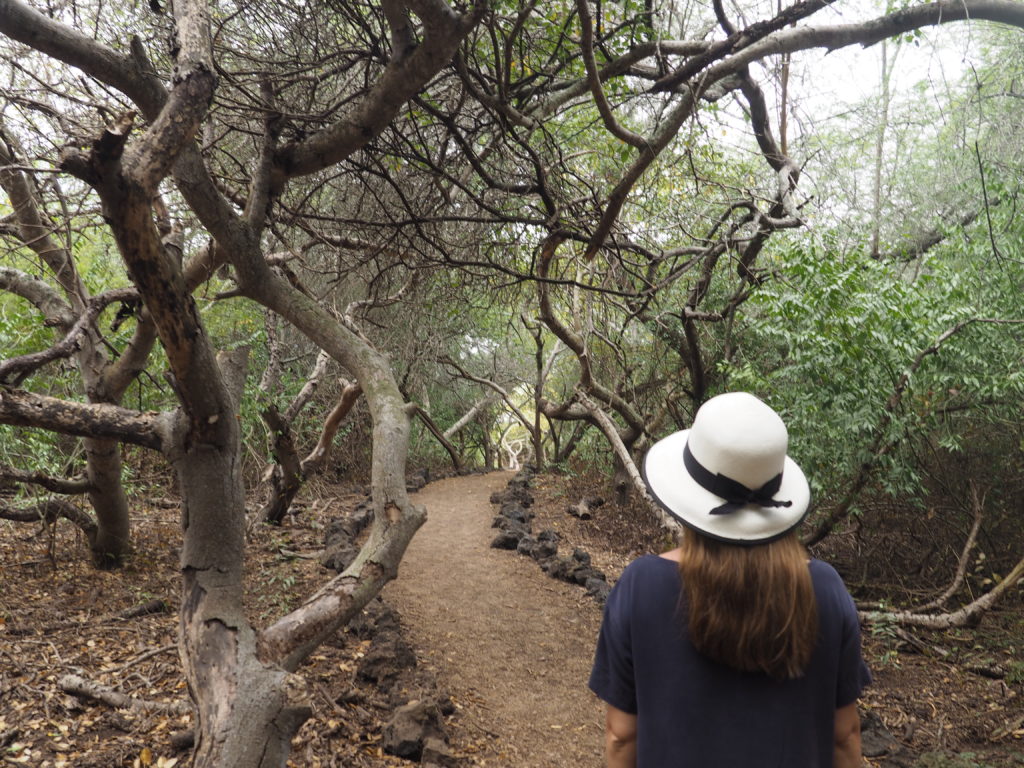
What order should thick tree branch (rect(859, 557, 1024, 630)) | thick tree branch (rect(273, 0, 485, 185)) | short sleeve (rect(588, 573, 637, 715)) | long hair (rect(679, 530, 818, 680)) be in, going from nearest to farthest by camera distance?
long hair (rect(679, 530, 818, 680)), short sleeve (rect(588, 573, 637, 715)), thick tree branch (rect(273, 0, 485, 185)), thick tree branch (rect(859, 557, 1024, 630))

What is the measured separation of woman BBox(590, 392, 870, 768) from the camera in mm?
1347

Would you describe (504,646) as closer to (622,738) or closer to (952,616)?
(952,616)

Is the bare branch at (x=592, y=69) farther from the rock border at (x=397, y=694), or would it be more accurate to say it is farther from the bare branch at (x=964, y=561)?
the bare branch at (x=964, y=561)

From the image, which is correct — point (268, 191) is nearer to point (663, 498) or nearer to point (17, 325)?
point (663, 498)

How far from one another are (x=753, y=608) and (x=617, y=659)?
13.0 inches

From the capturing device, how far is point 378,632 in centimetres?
499

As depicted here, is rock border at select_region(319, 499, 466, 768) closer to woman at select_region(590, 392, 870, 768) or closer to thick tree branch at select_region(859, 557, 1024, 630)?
woman at select_region(590, 392, 870, 768)

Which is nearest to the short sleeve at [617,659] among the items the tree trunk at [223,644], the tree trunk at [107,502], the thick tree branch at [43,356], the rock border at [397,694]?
the tree trunk at [223,644]

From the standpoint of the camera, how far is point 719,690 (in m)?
1.38

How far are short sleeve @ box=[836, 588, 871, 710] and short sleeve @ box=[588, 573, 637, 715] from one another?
45 centimetres

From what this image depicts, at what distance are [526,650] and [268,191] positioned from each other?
4.03 metres

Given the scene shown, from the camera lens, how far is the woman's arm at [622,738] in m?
1.51

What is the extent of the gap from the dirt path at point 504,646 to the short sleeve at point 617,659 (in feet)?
8.41

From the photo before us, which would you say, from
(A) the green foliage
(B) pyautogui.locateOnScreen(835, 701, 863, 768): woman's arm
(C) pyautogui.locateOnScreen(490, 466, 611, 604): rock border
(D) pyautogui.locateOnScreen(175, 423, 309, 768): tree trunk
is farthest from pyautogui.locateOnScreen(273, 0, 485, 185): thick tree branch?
(C) pyautogui.locateOnScreen(490, 466, 611, 604): rock border
